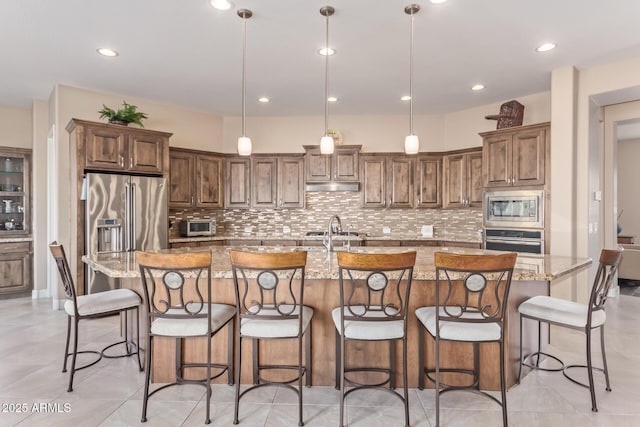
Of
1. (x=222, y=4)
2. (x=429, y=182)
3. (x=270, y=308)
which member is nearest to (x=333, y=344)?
(x=270, y=308)

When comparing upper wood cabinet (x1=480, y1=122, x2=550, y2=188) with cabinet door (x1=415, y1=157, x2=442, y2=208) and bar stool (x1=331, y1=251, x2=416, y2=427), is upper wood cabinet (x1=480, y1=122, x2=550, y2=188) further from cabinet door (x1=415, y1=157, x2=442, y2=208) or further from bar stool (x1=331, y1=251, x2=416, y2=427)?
bar stool (x1=331, y1=251, x2=416, y2=427)

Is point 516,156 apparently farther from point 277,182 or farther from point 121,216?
point 121,216

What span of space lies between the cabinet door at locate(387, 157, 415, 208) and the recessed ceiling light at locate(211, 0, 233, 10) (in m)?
3.44

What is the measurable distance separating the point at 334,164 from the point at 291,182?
734mm

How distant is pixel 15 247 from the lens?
534 centimetres

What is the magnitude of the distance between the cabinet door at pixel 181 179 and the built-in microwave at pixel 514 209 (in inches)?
164

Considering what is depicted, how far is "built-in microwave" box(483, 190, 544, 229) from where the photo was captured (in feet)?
14.3

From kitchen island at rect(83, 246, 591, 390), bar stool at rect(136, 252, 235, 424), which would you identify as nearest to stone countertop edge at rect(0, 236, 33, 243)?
kitchen island at rect(83, 246, 591, 390)

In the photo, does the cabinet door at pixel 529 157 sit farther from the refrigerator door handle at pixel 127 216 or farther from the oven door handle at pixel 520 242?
the refrigerator door handle at pixel 127 216

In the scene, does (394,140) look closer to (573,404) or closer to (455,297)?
(455,297)

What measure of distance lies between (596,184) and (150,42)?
5105mm

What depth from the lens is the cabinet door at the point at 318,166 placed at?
5719mm

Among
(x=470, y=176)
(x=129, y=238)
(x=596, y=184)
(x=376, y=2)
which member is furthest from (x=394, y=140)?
(x=129, y=238)

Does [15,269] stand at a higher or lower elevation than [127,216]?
lower
